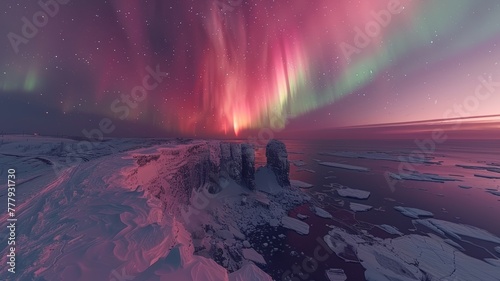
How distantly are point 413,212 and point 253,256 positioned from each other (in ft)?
71.3

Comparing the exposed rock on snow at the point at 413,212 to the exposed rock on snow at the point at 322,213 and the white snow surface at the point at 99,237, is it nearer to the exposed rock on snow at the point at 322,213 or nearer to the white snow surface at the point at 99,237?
the exposed rock on snow at the point at 322,213

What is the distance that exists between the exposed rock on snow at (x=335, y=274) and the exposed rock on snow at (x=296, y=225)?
4.94m

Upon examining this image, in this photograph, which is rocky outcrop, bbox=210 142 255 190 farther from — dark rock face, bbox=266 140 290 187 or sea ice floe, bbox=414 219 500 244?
sea ice floe, bbox=414 219 500 244

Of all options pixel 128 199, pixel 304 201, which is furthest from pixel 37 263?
pixel 304 201

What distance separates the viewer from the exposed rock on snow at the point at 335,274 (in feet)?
40.3

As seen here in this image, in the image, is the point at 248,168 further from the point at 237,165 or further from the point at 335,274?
the point at 335,274

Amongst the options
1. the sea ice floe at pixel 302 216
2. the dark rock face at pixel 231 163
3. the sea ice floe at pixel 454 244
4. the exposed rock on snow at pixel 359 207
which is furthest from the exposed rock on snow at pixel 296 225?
the sea ice floe at pixel 454 244

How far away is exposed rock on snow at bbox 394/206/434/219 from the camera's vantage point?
21.7 metres

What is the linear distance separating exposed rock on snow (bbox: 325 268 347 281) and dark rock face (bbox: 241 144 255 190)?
54.2 ft

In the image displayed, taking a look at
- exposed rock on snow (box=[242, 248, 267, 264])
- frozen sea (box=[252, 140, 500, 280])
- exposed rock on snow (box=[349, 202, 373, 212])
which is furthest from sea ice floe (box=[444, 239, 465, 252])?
exposed rock on snow (box=[242, 248, 267, 264])

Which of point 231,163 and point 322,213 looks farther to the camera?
point 231,163

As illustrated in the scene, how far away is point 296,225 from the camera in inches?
763

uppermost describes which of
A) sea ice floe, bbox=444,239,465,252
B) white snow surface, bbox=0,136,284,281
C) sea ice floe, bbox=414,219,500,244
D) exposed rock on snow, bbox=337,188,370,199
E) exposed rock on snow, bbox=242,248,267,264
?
white snow surface, bbox=0,136,284,281

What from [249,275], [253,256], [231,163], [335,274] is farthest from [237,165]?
[249,275]
